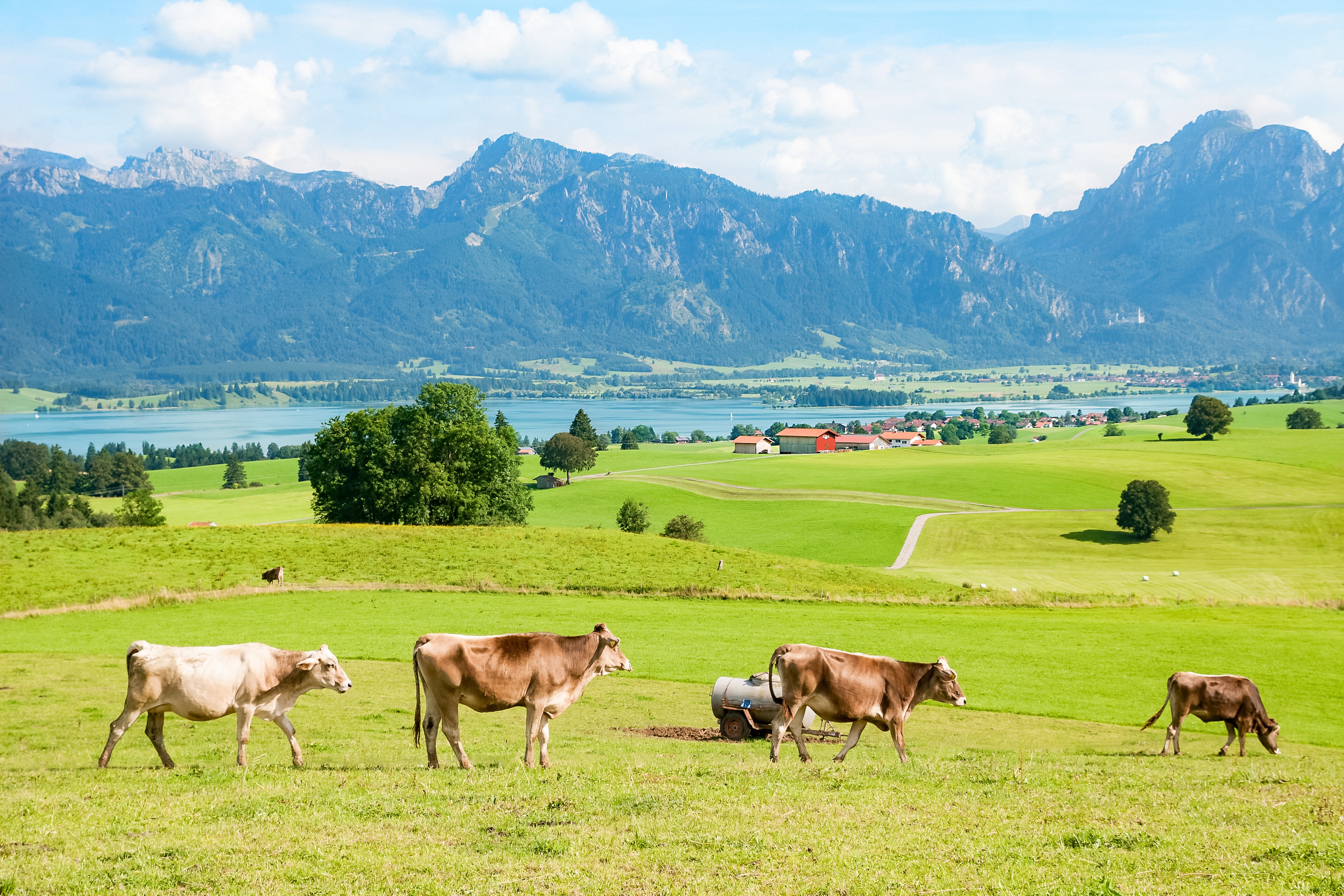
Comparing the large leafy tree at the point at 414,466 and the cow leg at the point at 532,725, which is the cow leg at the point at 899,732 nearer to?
the cow leg at the point at 532,725

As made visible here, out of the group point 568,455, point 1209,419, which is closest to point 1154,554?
point 568,455

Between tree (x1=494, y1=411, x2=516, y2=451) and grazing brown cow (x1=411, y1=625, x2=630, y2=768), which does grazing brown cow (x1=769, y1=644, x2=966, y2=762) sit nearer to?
grazing brown cow (x1=411, y1=625, x2=630, y2=768)

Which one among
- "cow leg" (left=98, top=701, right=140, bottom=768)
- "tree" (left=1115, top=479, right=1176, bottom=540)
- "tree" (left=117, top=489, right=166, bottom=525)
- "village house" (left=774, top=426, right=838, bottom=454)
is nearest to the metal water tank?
"cow leg" (left=98, top=701, right=140, bottom=768)

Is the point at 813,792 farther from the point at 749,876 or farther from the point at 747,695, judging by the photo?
the point at 747,695

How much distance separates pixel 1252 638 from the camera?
33156 millimetres

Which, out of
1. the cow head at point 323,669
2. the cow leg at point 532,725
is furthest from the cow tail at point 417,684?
the cow leg at point 532,725

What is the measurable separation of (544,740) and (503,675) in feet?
3.91

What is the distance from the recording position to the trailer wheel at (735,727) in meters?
19.1

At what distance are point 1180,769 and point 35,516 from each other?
91484 mm

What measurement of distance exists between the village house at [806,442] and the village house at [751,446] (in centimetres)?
378

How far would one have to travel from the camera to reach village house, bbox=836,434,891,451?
161363 mm

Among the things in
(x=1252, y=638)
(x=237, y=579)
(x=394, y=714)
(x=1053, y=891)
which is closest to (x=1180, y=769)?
(x=1053, y=891)

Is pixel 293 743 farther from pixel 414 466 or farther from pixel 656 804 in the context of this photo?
pixel 414 466

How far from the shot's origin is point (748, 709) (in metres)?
19.2
